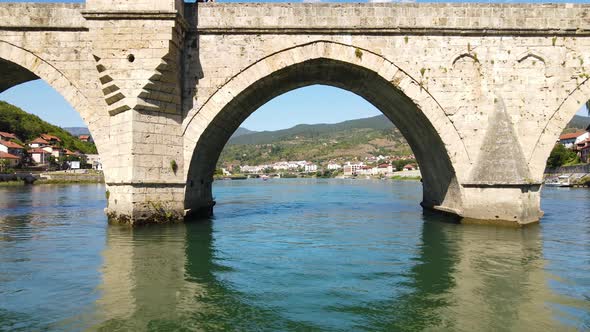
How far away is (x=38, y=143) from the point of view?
8094 centimetres

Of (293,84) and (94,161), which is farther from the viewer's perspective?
(94,161)

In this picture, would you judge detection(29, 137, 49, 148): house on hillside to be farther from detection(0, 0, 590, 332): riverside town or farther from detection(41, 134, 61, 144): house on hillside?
detection(0, 0, 590, 332): riverside town

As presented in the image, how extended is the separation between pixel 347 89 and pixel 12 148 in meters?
68.9

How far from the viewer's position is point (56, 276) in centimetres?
829

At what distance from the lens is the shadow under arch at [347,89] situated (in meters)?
14.5

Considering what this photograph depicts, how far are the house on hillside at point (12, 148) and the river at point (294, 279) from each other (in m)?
64.7

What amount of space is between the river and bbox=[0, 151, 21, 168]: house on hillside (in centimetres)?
5861

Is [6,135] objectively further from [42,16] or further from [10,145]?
[42,16]

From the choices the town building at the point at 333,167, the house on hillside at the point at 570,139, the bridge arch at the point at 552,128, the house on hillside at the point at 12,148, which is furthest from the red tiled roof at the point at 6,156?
the town building at the point at 333,167

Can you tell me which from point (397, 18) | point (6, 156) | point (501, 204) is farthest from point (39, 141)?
point (501, 204)

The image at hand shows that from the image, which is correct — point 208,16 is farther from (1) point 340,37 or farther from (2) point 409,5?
(2) point 409,5

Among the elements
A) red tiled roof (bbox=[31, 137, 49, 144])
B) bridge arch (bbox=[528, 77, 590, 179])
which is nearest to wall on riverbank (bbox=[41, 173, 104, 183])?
red tiled roof (bbox=[31, 137, 49, 144])

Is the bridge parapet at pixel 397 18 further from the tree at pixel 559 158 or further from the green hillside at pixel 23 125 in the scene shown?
the green hillside at pixel 23 125

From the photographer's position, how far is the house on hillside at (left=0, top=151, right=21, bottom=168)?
63684 millimetres
